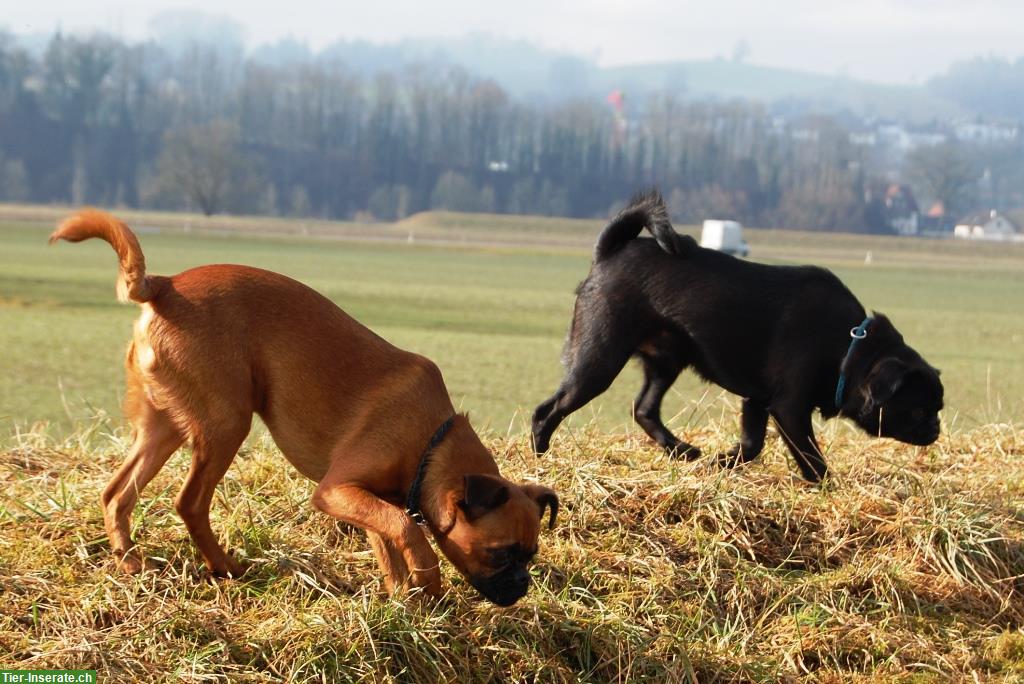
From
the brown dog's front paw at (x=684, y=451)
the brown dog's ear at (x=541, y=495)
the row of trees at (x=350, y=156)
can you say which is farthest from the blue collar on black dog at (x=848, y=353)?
the row of trees at (x=350, y=156)

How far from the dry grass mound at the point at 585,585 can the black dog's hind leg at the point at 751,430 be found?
86 mm

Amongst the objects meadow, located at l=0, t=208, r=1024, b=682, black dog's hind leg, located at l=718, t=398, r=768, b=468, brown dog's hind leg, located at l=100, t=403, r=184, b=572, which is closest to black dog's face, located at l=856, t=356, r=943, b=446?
meadow, located at l=0, t=208, r=1024, b=682

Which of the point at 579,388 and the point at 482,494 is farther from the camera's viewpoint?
the point at 579,388

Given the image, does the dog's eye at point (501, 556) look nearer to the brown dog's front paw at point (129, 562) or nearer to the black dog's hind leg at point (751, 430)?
the brown dog's front paw at point (129, 562)

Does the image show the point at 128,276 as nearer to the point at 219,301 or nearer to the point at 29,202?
the point at 219,301

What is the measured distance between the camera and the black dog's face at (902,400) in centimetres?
621

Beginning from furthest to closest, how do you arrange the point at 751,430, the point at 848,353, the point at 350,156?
the point at 350,156 → the point at 751,430 → the point at 848,353

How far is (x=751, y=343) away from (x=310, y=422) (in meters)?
2.68

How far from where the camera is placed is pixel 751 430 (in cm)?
652

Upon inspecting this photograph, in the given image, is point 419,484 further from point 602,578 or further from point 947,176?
point 947,176

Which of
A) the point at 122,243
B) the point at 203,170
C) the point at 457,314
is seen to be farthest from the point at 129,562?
the point at 203,170

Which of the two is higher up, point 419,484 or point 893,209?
point 419,484

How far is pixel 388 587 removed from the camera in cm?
452

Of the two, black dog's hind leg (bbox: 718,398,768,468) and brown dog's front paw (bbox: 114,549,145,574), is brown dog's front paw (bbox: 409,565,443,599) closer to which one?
brown dog's front paw (bbox: 114,549,145,574)
